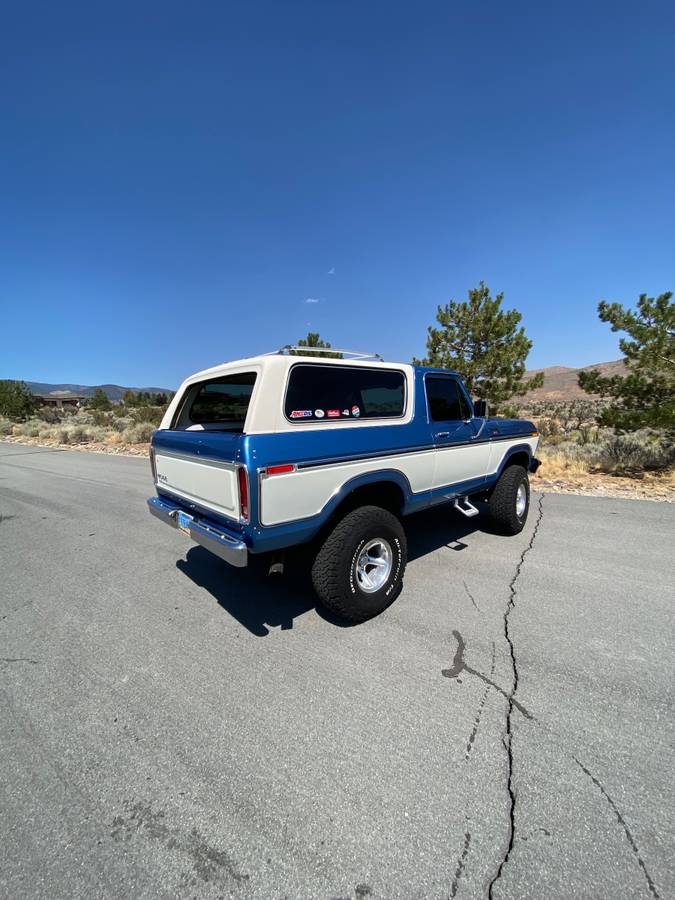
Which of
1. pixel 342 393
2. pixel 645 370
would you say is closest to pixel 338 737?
pixel 342 393

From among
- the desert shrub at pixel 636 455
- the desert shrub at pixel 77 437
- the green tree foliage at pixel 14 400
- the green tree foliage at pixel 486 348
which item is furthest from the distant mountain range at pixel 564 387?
the green tree foliage at pixel 14 400

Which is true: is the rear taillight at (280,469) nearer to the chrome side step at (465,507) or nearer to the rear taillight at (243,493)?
the rear taillight at (243,493)

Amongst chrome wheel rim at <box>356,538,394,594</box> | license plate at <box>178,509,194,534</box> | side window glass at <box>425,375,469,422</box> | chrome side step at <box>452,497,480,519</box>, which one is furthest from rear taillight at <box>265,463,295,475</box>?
chrome side step at <box>452,497,480,519</box>

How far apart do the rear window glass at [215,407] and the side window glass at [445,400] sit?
6.20ft

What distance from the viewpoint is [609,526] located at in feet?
→ 17.1

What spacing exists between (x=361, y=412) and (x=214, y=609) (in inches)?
85.1

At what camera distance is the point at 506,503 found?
15.8 ft

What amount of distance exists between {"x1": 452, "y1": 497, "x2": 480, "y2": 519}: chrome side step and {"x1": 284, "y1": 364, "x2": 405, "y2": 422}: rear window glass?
1454 mm

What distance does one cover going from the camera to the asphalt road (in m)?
1.49

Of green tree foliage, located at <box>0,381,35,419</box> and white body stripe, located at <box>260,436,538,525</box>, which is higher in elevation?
green tree foliage, located at <box>0,381,35,419</box>

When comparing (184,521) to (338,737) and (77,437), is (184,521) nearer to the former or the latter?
(338,737)

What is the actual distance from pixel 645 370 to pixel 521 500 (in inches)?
211

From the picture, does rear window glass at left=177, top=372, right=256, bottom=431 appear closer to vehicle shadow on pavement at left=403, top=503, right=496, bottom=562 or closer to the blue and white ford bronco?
the blue and white ford bronco

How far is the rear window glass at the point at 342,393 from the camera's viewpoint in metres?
2.98
